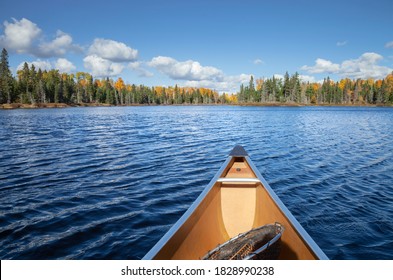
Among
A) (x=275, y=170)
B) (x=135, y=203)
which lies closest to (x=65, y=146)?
(x=135, y=203)

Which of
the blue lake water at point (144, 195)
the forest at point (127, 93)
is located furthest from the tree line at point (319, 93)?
A: the blue lake water at point (144, 195)

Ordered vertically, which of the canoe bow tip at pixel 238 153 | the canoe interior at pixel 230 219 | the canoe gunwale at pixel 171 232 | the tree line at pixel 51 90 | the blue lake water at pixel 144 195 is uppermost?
the tree line at pixel 51 90

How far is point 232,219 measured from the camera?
6.79 metres

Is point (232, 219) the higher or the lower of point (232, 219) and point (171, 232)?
the lower

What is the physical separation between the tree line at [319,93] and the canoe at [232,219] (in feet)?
466

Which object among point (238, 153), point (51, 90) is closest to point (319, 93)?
point (51, 90)

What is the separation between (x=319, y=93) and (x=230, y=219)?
557ft

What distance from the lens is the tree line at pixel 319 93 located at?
13825 cm

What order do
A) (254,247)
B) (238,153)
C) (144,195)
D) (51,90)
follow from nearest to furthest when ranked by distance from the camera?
1. (254,247)
2. (238,153)
3. (144,195)
4. (51,90)

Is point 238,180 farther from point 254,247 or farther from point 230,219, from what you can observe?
point 254,247

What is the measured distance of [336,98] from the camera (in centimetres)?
15462

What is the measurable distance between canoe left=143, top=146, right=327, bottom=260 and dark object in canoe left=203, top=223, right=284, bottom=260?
295 millimetres

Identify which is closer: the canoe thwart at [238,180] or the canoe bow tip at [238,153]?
the canoe thwart at [238,180]

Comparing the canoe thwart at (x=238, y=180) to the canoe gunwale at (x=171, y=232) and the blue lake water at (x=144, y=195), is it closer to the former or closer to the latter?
the canoe gunwale at (x=171, y=232)
